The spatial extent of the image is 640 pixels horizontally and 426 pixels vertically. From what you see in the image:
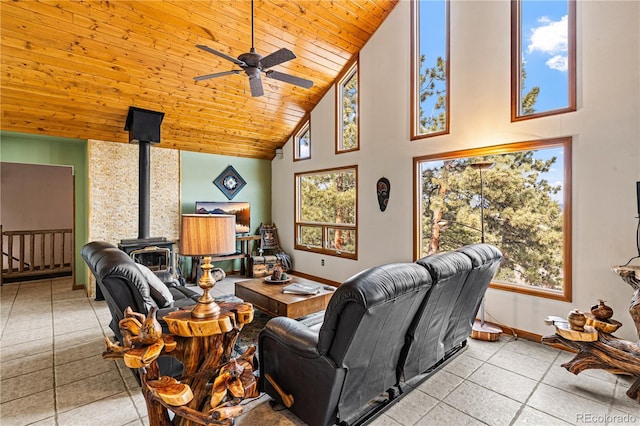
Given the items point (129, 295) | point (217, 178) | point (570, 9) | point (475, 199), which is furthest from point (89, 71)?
point (570, 9)

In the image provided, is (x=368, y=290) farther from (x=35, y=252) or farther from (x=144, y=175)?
(x=35, y=252)

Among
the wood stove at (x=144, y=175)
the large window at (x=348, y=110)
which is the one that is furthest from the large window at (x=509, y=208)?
the wood stove at (x=144, y=175)

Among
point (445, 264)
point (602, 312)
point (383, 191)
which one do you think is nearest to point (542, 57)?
point (383, 191)

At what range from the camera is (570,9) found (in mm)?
3279

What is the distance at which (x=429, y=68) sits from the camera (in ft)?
14.8

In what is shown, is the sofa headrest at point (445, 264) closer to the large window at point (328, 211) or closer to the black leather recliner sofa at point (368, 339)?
the black leather recliner sofa at point (368, 339)

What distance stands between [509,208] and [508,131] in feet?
3.12

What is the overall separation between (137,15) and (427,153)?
4126 mm

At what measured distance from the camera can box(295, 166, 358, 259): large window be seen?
5.72 meters

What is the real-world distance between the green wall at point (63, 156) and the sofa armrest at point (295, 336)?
470cm

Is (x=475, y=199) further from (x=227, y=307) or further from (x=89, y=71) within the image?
(x=89, y=71)

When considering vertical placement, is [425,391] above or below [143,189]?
below

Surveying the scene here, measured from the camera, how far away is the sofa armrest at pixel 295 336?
184 cm

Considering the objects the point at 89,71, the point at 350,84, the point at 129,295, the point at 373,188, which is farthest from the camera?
the point at 350,84
